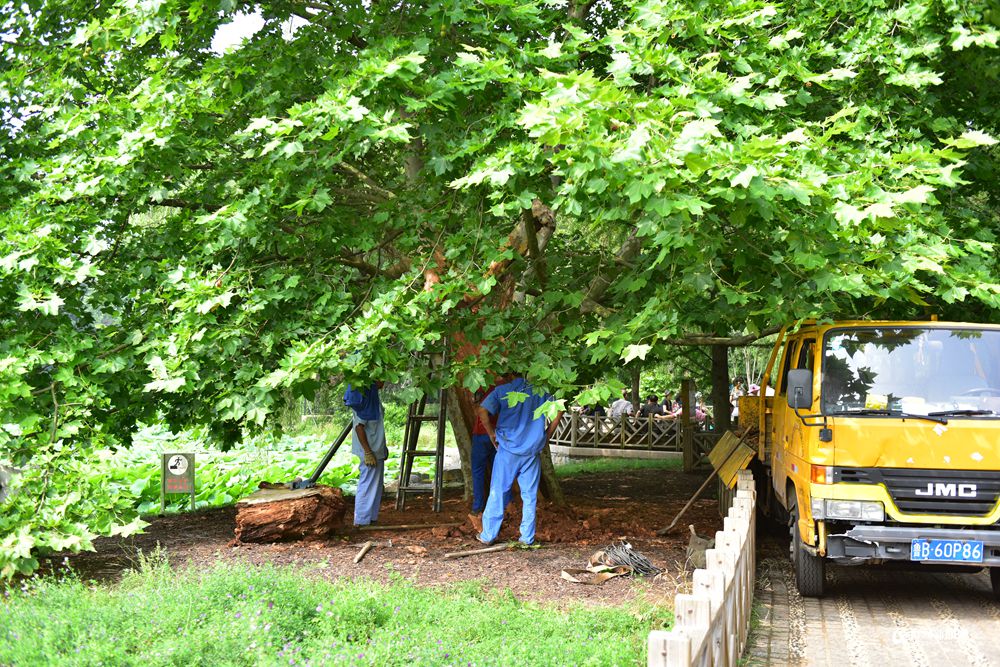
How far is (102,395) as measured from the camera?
30.0 feet

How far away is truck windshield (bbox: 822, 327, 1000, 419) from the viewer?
807 centimetres

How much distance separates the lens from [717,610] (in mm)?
5023

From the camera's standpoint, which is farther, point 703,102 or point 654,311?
point 654,311

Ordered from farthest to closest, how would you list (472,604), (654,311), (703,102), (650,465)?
1. (650,465)
2. (654,311)
3. (703,102)
4. (472,604)

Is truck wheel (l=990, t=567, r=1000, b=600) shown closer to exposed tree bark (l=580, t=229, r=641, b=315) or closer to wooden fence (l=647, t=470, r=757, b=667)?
wooden fence (l=647, t=470, r=757, b=667)

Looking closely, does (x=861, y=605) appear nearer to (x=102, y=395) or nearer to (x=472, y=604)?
(x=472, y=604)

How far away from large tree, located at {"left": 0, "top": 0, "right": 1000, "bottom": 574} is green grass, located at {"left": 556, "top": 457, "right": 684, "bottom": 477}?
9609mm

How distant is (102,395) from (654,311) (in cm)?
510

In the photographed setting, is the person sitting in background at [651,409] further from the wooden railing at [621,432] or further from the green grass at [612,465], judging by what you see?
the green grass at [612,465]

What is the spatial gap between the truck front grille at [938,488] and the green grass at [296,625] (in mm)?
2190

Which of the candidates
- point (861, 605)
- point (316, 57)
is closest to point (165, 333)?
point (316, 57)

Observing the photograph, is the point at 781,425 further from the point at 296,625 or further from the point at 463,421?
the point at 296,625

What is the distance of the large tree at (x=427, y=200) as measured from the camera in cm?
774

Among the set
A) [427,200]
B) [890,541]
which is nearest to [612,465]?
[427,200]
